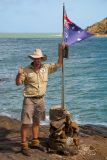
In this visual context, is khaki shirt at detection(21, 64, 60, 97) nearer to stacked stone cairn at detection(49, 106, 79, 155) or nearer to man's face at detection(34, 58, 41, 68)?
man's face at detection(34, 58, 41, 68)

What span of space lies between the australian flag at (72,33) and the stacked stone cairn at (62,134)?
1.55m

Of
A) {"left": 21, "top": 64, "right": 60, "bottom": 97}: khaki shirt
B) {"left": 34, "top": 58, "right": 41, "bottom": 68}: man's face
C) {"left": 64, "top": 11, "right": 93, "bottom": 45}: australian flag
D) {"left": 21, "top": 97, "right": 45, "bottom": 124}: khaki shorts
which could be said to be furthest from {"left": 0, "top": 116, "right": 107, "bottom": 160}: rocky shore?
{"left": 64, "top": 11, "right": 93, "bottom": 45}: australian flag

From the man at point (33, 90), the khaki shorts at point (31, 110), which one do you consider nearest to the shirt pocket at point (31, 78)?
the man at point (33, 90)

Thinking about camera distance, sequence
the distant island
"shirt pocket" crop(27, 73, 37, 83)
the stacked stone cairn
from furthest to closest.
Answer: the distant island
the stacked stone cairn
"shirt pocket" crop(27, 73, 37, 83)

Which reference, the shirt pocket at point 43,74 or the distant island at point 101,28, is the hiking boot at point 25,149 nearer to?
the shirt pocket at point 43,74

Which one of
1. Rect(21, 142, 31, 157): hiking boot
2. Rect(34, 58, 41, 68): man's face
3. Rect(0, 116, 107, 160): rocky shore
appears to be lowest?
Rect(0, 116, 107, 160): rocky shore

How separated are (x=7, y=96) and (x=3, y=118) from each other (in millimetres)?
9399

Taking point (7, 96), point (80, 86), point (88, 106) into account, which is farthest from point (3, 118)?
point (80, 86)

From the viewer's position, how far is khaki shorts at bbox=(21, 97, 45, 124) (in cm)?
995

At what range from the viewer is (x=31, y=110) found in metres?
9.99

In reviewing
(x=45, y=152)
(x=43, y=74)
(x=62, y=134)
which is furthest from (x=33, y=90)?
(x=45, y=152)

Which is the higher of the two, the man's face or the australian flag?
the australian flag

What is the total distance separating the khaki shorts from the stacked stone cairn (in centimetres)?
40

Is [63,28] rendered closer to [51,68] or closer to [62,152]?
[51,68]
